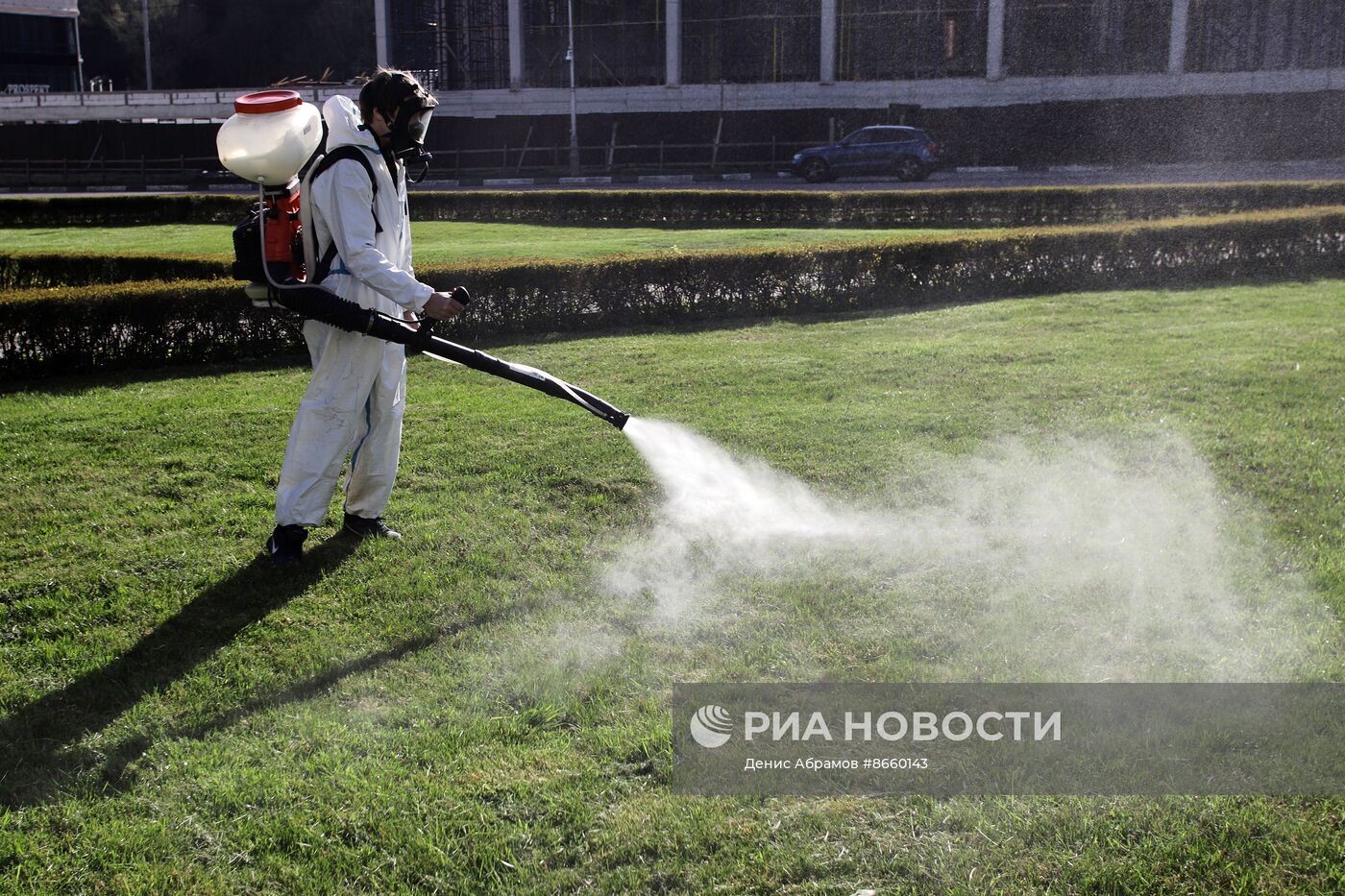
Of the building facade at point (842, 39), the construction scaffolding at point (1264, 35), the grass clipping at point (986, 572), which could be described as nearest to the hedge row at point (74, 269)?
the grass clipping at point (986, 572)

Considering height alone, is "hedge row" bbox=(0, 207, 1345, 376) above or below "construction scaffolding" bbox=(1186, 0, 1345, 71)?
below

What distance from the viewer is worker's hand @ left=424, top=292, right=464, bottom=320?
394 cm

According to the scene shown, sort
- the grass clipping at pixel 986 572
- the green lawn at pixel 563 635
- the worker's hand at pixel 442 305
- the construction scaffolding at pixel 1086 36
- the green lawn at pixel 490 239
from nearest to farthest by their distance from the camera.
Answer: the green lawn at pixel 563 635, the grass clipping at pixel 986 572, the worker's hand at pixel 442 305, the green lawn at pixel 490 239, the construction scaffolding at pixel 1086 36

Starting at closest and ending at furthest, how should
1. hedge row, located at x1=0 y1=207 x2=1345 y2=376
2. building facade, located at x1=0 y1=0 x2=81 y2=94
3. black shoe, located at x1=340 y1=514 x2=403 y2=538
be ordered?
black shoe, located at x1=340 y1=514 x2=403 y2=538, hedge row, located at x1=0 y1=207 x2=1345 y2=376, building facade, located at x1=0 y1=0 x2=81 y2=94

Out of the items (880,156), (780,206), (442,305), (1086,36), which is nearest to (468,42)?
(880,156)

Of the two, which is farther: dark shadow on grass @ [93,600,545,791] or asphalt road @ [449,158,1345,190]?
asphalt road @ [449,158,1345,190]

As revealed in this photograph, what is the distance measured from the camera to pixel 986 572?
166 inches

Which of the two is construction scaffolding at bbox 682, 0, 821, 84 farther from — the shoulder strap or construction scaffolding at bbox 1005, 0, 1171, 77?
the shoulder strap

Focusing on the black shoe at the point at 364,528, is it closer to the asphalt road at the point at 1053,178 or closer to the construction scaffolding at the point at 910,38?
the asphalt road at the point at 1053,178

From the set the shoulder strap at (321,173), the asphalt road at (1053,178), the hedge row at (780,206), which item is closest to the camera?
the shoulder strap at (321,173)

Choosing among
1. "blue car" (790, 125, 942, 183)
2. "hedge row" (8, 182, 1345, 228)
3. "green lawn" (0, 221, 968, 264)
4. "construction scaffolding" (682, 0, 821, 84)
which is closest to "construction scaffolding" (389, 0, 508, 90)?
"construction scaffolding" (682, 0, 821, 84)

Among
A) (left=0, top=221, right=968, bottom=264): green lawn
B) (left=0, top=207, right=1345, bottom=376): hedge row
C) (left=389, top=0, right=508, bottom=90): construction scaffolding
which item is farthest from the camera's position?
(left=389, top=0, right=508, bottom=90): construction scaffolding

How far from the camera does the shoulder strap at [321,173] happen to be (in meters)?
4.05

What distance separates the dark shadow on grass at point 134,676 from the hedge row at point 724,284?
194 inches
